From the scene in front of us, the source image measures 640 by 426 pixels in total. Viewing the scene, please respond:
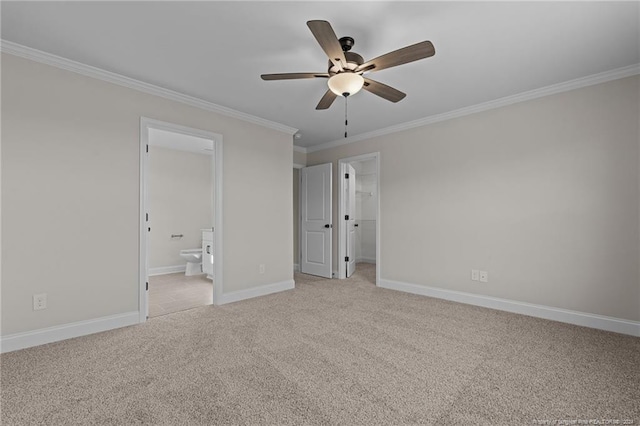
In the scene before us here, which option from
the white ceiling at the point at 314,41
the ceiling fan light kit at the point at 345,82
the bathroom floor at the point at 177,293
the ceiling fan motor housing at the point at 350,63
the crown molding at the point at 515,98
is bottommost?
the bathroom floor at the point at 177,293

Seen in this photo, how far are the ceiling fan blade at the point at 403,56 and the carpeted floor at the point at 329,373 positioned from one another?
2.14m

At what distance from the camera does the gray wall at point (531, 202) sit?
2.84 metres

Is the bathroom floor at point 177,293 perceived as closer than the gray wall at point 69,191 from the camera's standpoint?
No

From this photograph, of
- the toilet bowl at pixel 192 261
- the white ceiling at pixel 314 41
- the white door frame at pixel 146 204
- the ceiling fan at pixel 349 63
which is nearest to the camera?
the ceiling fan at pixel 349 63

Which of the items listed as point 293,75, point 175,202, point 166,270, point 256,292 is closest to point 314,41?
point 293,75

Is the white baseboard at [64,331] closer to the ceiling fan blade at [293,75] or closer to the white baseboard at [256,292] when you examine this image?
the white baseboard at [256,292]

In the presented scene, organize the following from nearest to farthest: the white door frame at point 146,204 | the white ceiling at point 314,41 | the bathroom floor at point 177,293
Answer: the white ceiling at point 314,41
the white door frame at point 146,204
the bathroom floor at point 177,293

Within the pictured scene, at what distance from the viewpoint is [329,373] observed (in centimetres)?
207

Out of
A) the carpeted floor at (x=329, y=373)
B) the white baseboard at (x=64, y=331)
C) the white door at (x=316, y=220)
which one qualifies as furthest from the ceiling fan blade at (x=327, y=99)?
the white baseboard at (x=64, y=331)

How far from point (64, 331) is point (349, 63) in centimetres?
330

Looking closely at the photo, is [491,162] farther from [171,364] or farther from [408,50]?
[171,364]

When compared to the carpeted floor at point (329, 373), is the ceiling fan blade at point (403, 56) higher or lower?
higher

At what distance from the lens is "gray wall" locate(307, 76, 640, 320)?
2836 mm

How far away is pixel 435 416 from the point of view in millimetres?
1631
